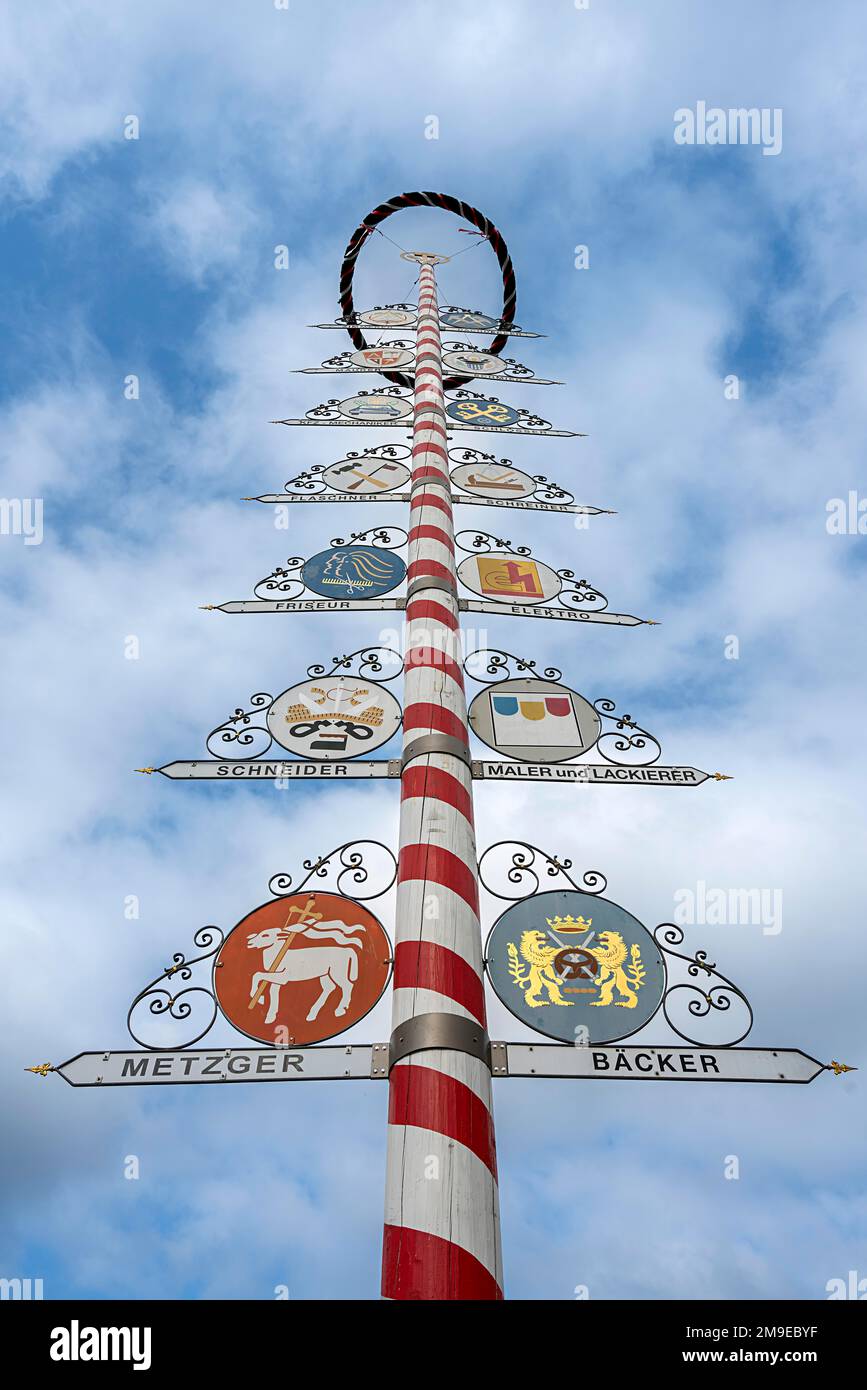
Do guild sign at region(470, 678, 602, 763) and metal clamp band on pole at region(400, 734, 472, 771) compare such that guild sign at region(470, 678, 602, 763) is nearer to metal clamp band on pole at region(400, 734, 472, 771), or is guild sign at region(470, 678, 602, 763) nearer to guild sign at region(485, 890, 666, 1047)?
metal clamp band on pole at region(400, 734, 472, 771)

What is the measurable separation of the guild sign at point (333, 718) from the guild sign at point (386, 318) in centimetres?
816

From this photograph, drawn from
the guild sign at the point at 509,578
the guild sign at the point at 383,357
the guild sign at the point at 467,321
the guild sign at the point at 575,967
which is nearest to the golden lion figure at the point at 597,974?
the guild sign at the point at 575,967

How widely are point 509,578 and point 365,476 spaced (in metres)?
1.98

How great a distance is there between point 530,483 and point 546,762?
3.76 m

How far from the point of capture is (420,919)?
4238 mm

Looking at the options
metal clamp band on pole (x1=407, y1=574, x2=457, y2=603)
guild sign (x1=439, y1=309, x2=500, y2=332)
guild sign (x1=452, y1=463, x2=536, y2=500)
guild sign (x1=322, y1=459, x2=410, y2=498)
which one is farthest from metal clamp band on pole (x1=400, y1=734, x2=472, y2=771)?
guild sign (x1=439, y1=309, x2=500, y2=332)

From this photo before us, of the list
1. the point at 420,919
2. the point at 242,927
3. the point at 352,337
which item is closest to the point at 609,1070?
the point at 420,919

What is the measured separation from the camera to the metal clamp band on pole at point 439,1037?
3730mm

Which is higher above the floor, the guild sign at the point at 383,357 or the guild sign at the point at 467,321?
the guild sign at the point at 467,321

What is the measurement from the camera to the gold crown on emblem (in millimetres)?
4332

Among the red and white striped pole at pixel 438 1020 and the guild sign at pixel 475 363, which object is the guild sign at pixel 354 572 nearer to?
the red and white striped pole at pixel 438 1020

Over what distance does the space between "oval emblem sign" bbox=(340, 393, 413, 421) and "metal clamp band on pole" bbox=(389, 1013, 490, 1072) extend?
689 cm

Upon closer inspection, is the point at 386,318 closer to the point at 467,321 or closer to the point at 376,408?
the point at 467,321
